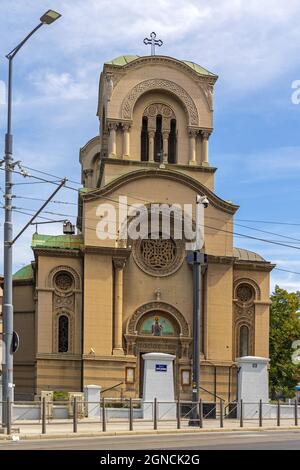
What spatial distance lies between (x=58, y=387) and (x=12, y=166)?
78.4ft

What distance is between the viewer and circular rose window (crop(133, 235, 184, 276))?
52.8 m

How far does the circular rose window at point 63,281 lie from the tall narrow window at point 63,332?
66.0 inches

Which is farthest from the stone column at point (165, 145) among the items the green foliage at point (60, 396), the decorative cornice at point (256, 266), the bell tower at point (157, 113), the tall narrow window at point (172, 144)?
the green foliage at point (60, 396)

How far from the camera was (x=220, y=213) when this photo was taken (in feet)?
179

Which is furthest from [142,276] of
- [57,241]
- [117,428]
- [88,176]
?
[117,428]

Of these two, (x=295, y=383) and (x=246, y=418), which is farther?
(x=295, y=383)

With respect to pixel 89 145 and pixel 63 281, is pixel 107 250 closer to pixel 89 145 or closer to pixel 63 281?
pixel 63 281

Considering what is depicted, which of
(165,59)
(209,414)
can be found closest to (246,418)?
(209,414)

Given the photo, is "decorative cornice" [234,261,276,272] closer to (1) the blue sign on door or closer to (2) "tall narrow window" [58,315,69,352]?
(2) "tall narrow window" [58,315,69,352]

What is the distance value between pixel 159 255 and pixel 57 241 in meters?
6.25

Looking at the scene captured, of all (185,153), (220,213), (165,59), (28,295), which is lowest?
(28,295)

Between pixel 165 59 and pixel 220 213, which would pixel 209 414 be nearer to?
pixel 220 213

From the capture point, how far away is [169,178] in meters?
53.5

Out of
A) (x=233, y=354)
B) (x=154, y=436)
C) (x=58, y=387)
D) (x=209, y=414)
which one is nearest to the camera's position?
(x=154, y=436)
